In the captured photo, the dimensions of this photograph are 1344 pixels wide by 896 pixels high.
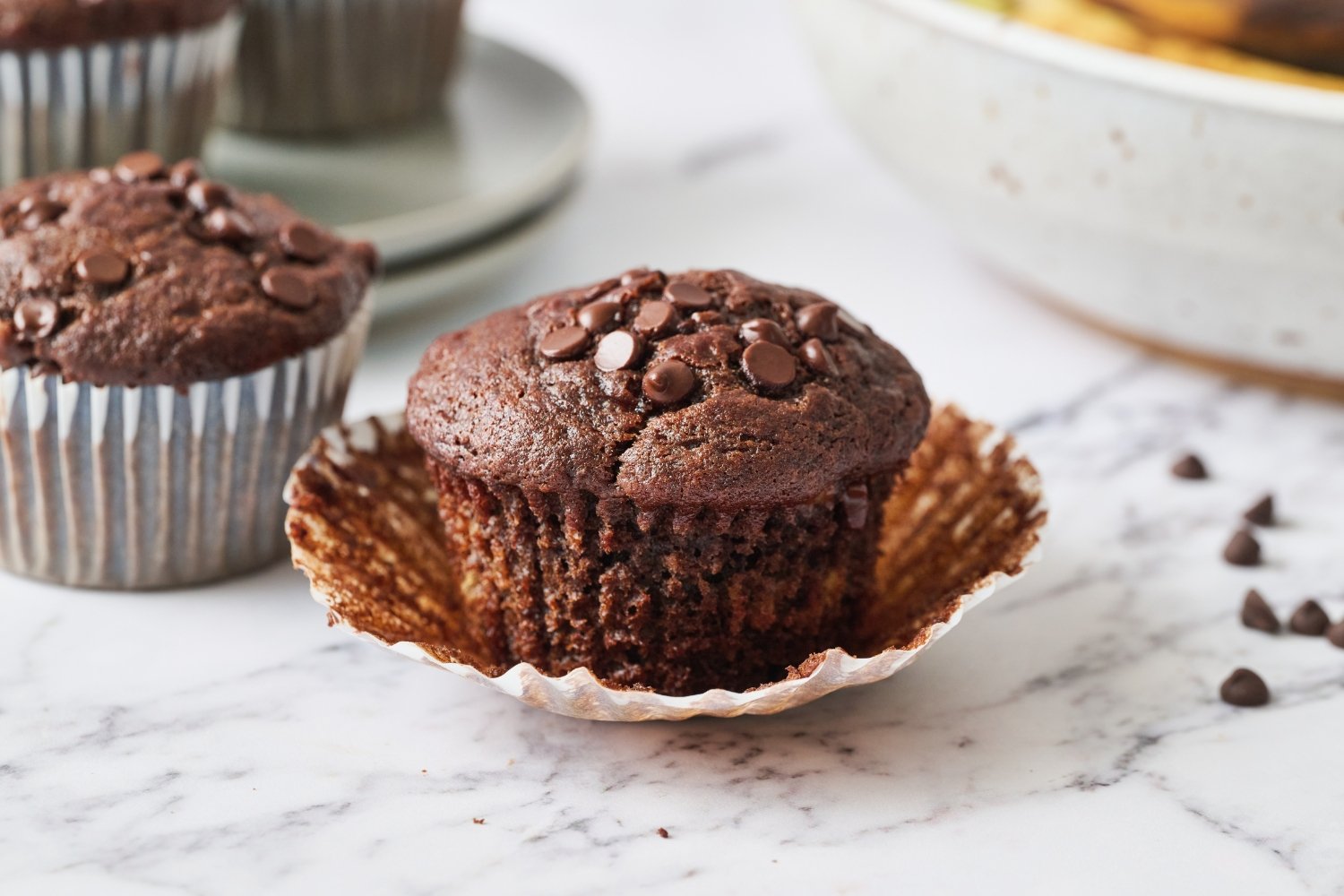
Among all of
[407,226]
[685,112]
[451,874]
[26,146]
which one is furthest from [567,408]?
[685,112]

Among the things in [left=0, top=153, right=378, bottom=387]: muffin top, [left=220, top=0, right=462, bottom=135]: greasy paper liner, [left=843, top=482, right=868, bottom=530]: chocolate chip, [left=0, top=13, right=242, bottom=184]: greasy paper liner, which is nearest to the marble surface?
[left=843, top=482, right=868, bottom=530]: chocolate chip

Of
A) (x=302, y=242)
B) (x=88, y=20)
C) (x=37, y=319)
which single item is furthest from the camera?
(x=88, y=20)

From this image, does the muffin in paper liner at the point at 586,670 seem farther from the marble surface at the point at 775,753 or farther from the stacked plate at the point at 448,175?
the stacked plate at the point at 448,175

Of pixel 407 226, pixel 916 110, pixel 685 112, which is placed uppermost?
pixel 916 110

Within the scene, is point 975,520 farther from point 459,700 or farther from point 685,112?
point 685,112

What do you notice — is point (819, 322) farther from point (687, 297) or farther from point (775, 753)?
point (775, 753)

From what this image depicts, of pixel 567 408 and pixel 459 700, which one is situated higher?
pixel 567 408

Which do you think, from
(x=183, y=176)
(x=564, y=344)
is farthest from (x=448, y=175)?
(x=564, y=344)
